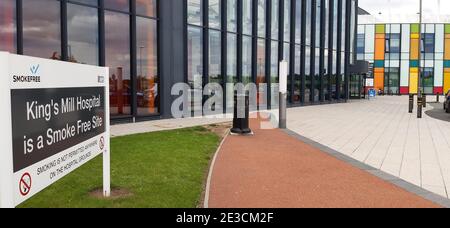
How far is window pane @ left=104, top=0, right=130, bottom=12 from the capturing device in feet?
50.6

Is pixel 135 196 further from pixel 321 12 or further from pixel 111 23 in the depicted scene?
pixel 321 12

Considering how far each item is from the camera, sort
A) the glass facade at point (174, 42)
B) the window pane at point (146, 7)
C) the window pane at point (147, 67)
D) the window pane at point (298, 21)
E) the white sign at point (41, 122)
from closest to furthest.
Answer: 1. the white sign at point (41, 122)
2. the glass facade at point (174, 42)
3. the window pane at point (146, 7)
4. the window pane at point (147, 67)
5. the window pane at point (298, 21)

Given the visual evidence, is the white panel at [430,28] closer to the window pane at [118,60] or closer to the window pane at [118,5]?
the window pane at [118,5]

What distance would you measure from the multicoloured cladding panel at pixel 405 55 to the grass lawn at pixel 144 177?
51205 millimetres

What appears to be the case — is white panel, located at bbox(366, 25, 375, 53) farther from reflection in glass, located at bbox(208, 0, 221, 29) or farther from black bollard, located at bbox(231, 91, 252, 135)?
black bollard, located at bbox(231, 91, 252, 135)

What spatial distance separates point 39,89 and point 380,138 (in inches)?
437

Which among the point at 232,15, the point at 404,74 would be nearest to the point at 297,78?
the point at 232,15

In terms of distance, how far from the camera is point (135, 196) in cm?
591

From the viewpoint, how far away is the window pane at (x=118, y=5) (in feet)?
50.6

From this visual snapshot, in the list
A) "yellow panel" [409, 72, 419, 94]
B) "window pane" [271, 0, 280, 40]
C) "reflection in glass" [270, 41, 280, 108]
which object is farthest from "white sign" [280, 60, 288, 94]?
"yellow panel" [409, 72, 419, 94]

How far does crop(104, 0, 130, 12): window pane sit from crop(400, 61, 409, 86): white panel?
48.8m

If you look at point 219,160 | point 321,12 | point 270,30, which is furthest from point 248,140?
point 321,12

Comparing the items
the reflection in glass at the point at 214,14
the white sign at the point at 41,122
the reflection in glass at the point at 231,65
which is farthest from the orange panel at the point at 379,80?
the white sign at the point at 41,122
